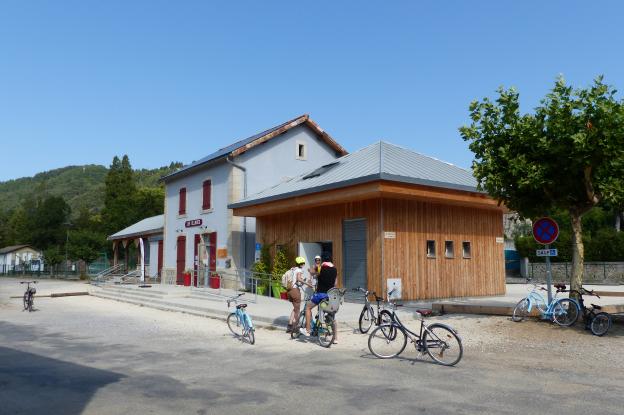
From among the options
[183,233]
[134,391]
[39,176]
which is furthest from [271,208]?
[39,176]

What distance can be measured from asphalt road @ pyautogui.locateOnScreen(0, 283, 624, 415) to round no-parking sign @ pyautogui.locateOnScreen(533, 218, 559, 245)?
8.22 feet

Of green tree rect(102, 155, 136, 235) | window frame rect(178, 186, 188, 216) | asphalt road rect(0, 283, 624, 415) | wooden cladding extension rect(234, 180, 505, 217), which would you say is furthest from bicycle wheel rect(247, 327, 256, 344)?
green tree rect(102, 155, 136, 235)

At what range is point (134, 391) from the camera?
666cm

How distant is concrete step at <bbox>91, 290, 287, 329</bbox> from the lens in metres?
13.7

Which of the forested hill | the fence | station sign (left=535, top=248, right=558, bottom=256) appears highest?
the forested hill

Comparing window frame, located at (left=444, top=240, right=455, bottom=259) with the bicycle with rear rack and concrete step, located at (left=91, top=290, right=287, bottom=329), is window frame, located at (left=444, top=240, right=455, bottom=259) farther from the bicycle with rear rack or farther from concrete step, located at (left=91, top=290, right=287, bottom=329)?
the bicycle with rear rack

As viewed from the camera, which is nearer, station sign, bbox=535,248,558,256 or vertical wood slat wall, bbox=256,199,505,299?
station sign, bbox=535,248,558,256

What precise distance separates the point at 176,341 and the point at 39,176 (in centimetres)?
18660

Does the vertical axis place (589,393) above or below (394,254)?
below

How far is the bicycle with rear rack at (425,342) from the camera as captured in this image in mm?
8465

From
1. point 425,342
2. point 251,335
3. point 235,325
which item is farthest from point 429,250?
point 425,342

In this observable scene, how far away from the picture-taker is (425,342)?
880cm

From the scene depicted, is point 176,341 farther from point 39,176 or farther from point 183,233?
point 39,176

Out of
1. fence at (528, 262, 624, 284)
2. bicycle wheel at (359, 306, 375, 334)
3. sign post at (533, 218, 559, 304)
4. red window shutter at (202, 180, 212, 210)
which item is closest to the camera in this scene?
bicycle wheel at (359, 306, 375, 334)
